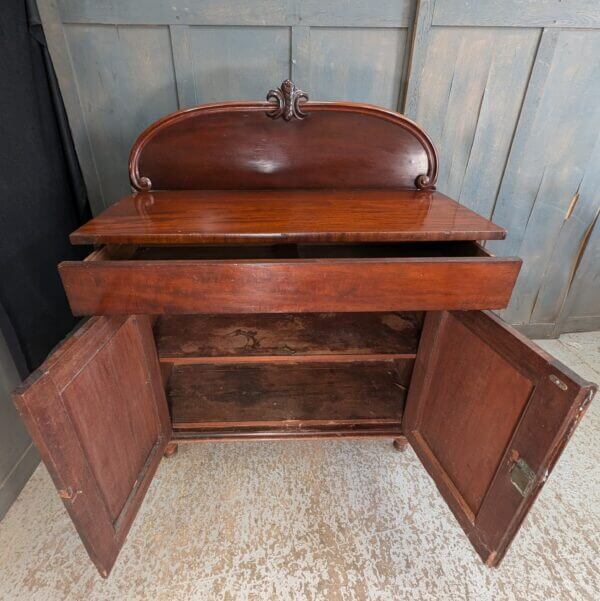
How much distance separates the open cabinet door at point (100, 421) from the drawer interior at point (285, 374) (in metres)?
0.14

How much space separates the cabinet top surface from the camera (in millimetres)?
702

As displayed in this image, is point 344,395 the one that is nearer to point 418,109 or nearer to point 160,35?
point 418,109

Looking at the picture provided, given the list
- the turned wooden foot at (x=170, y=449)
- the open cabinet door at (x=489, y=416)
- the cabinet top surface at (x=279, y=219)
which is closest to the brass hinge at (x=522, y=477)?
the open cabinet door at (x=489, y=416)

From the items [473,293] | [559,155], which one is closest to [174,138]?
[473,293]

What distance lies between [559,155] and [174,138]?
1374 millimetres

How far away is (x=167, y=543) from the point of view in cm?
93

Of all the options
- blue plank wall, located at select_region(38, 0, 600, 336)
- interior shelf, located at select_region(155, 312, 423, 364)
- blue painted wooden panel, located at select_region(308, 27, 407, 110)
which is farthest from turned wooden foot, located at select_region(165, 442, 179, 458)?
blue painted wooden panel, located at select_region(308, 27, 407, 110)

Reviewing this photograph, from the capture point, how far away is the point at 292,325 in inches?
43.4

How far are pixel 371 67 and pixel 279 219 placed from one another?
76cm

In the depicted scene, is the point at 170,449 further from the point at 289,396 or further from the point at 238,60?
→ the point at 238,60

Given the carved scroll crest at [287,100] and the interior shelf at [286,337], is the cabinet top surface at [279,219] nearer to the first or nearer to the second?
the carved scroll crest at [287,100]

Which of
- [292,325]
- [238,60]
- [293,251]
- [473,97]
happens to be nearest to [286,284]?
[293,251]

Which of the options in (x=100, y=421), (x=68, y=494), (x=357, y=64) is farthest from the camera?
(x=357, y=64)

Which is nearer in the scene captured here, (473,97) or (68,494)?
(68,494)
